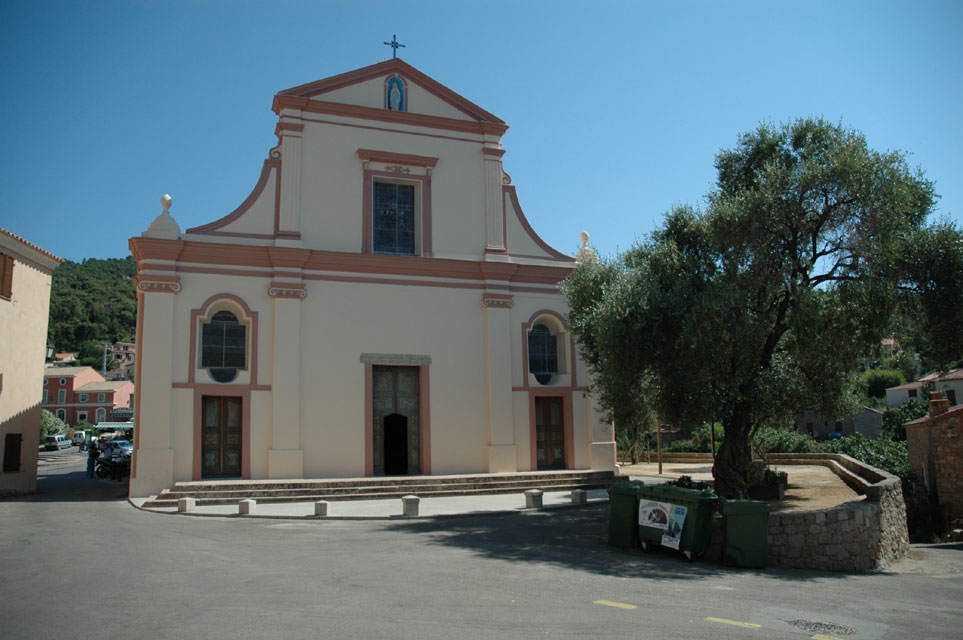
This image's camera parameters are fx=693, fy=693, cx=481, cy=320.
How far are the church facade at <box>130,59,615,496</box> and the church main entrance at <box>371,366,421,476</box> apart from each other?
42 millimetres

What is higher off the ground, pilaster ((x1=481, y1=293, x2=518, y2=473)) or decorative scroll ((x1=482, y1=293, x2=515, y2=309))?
decorative scroll ((x1=482, y1=293, x2=515, y2=309))

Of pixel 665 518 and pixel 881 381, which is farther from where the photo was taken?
pixel 881 381

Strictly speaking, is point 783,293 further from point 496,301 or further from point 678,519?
point 496,301

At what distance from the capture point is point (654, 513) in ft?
35.7

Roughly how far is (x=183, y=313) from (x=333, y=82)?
8110 millimetres

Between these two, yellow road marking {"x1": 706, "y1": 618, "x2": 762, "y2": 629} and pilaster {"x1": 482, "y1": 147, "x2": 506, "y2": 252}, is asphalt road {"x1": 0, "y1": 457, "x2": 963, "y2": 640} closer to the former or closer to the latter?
yellow road marking {"x1": 706, "y1": 618, "x2": 762, "y2": 629}

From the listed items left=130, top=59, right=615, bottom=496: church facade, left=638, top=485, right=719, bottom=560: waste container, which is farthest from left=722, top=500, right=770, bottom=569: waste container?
left=130, top=59, right=615, bottom=496: church facade

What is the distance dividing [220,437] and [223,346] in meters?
2.45

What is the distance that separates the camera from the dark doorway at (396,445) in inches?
791

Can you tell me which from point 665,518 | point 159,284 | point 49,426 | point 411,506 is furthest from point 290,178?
point 49,426

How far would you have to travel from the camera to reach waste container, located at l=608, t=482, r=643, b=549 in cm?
1123

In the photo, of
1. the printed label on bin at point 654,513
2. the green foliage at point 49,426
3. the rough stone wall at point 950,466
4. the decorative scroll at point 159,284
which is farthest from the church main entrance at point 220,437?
the green foliage at point 49,426

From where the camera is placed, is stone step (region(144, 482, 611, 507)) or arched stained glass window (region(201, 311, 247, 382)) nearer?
stone step (region(144, 482, 611, 507))

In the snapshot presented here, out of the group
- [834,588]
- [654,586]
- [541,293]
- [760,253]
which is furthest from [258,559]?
[541,293]
